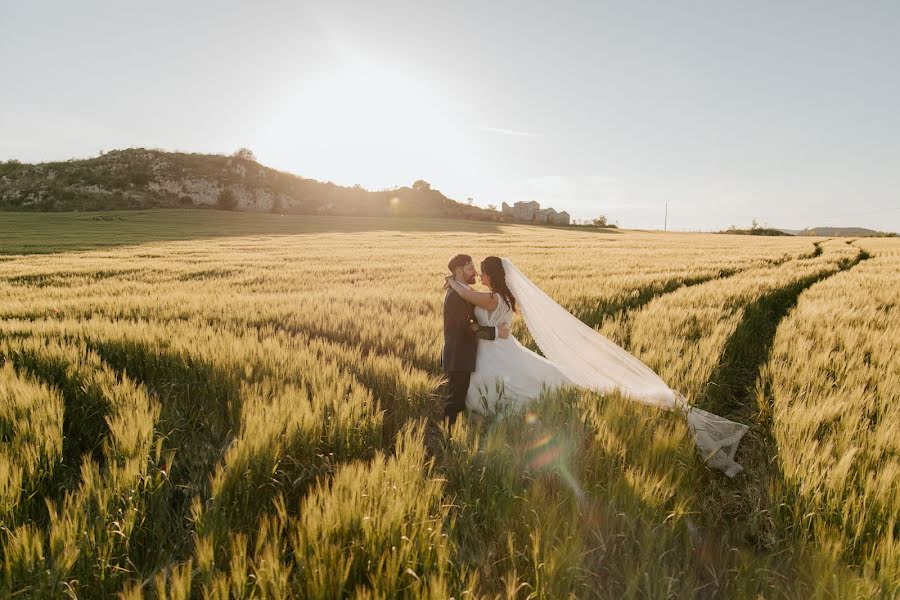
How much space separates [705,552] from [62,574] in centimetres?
259

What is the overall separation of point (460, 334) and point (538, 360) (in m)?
0.81

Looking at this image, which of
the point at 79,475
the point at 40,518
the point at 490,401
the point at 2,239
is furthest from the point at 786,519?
the point at 2,239

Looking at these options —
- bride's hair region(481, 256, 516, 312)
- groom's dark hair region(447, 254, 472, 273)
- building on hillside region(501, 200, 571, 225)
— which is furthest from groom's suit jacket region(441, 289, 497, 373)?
building on hillside region(501, 200, 571, 225)

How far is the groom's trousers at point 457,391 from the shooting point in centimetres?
387

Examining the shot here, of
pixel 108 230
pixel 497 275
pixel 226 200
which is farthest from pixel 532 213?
pixel 497 275

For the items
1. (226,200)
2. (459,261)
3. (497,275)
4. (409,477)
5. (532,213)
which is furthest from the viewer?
(532,213)

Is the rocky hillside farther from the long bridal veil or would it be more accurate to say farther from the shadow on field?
the long bridal veil

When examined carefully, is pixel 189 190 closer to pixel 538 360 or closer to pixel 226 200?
pixel 226 200

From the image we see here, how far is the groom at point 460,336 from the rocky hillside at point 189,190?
6375 centimetres

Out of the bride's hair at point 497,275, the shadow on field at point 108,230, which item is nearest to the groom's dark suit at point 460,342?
the bride's hair at point 497,275

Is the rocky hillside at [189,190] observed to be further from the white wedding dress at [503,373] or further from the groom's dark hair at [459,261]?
the white wedding dress at [503,373]

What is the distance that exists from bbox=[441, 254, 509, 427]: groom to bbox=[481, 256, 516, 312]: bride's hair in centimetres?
19

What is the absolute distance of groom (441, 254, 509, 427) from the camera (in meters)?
4.09

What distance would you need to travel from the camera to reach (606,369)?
4.08 metres
